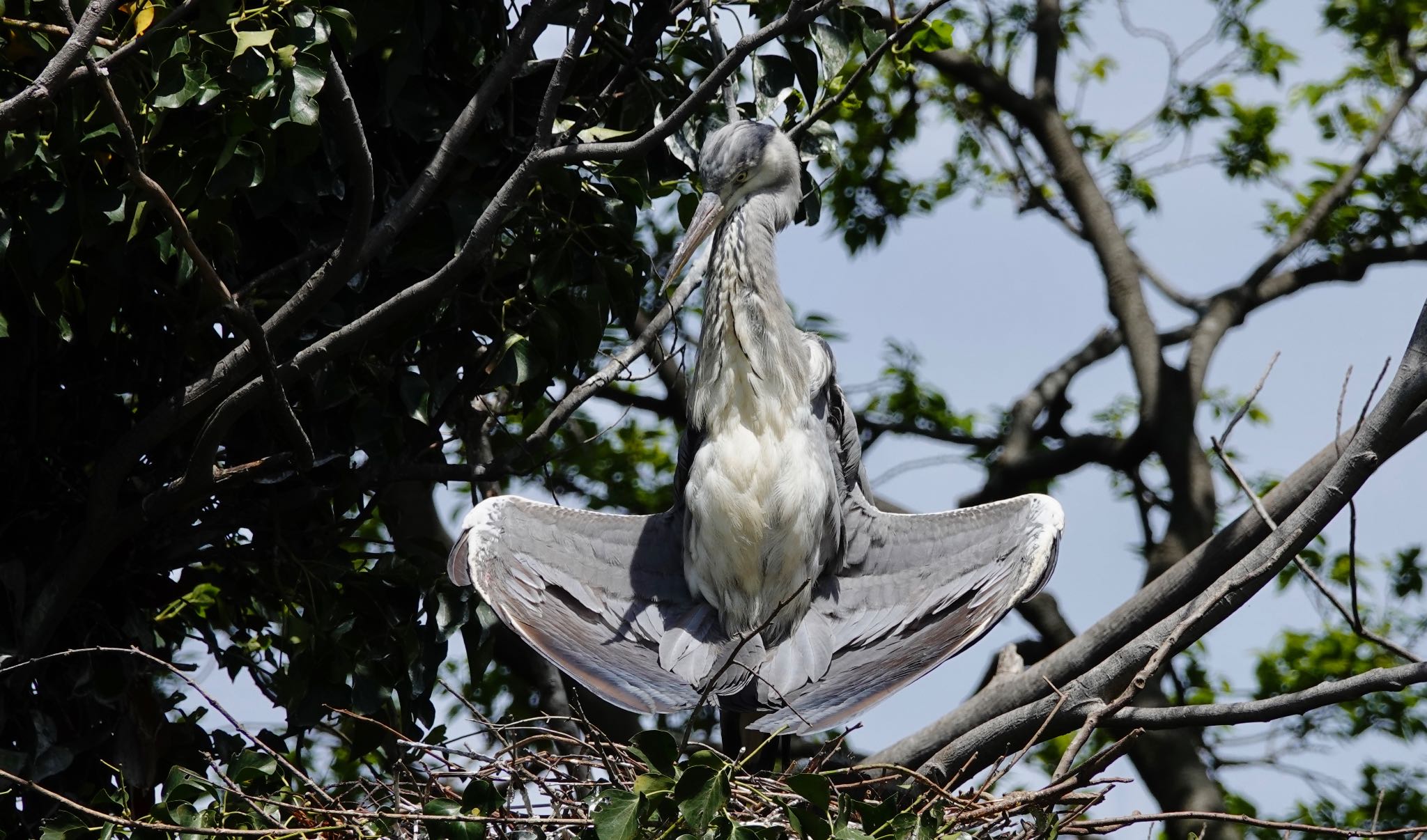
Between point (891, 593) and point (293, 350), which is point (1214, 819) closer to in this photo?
point (891, 593)

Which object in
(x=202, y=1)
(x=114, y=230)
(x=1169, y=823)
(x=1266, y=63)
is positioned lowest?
(x=1169, y=823)

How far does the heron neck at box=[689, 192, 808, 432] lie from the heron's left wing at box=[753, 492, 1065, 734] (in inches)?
16.8

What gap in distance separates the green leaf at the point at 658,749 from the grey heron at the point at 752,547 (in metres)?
0.86

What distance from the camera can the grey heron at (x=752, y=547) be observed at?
11.8 ft

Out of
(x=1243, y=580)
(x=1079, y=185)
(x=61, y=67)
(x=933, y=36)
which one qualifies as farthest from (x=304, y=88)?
(x=1079, y=185)

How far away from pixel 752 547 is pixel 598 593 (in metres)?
0.42

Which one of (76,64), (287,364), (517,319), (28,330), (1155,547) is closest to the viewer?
(76,64)

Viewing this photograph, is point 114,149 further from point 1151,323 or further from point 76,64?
point 1151,323

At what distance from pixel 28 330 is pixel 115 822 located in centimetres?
128

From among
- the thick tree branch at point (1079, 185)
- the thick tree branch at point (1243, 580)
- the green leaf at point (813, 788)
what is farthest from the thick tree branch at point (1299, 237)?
the green leaf at point (813, 788)

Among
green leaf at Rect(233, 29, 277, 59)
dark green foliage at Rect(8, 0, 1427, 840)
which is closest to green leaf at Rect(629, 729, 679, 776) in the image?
dark green foliage at Rect(8, 0, 1427, 840)

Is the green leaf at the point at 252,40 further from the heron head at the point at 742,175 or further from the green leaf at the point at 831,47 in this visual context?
the green leaf at the point at 831,47

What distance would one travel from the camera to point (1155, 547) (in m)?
5.91

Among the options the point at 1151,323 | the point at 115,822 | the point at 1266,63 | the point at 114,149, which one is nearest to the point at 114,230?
the point at 114,149
